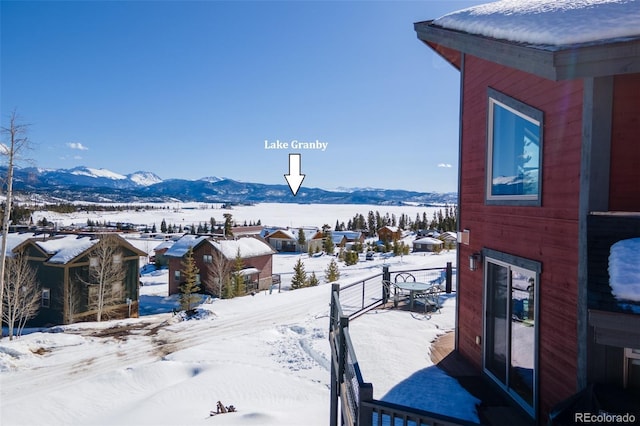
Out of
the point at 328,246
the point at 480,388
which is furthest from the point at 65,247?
the point at 328,246

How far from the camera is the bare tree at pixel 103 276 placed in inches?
848

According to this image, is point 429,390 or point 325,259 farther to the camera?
point 325,259

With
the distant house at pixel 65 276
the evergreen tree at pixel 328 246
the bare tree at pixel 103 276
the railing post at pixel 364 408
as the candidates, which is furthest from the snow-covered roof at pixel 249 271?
the railing post at pixel 364 408

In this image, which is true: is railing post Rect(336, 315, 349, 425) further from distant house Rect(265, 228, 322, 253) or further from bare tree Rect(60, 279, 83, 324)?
distant house Rect(265, 228, 322, 253)

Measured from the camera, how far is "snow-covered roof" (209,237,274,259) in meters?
28.7

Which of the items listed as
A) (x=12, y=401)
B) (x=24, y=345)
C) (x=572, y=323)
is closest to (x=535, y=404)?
(x=572, y=323)

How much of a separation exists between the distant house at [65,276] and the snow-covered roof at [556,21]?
23044 millimetres

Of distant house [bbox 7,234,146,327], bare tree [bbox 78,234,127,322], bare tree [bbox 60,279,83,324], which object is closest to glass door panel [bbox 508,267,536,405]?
bare tree [bbox 78,234,127,322]

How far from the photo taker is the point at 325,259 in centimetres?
4784

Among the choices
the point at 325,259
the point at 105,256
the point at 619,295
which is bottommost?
the point at 325,259

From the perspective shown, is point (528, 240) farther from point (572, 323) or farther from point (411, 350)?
point (411, 350)

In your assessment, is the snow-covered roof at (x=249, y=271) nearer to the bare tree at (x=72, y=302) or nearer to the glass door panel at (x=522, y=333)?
the bare tree at (x=72, y=302)

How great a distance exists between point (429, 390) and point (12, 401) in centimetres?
1078

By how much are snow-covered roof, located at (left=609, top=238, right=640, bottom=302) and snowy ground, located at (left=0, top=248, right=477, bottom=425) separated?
7.70ft
